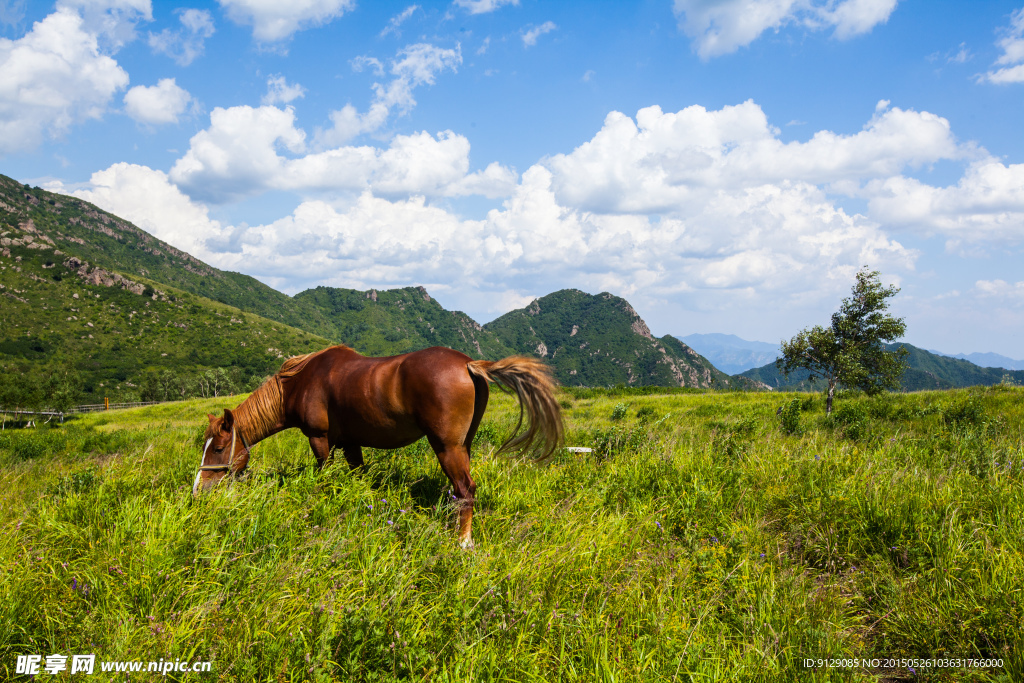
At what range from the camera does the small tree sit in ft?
83.5

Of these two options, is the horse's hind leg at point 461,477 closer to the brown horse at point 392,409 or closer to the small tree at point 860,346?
the brown horse at point 392,409

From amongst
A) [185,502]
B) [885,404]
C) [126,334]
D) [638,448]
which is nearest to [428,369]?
[185,502]

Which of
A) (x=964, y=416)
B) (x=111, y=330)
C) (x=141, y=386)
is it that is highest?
(x=111, y=330)

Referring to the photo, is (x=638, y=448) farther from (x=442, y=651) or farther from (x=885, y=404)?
(x=885, y=404)

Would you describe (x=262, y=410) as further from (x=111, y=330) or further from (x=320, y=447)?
(x=111, y=330)

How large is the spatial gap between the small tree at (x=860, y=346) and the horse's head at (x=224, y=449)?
2755 centimetres

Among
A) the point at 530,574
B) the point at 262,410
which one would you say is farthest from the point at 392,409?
the point at 530,574

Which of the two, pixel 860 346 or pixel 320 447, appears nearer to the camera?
pixel 320 447

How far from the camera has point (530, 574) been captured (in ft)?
11.5

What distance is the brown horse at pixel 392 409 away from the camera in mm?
5156

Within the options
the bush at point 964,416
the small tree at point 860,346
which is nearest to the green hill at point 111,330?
the small tree at point 860,346

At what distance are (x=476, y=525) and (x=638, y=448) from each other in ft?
11.2

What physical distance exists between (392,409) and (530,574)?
8.62ft

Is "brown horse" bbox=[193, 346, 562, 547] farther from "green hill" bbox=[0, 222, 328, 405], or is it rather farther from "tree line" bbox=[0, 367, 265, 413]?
"green hill" bbox=[0, 222, 328, 405]
